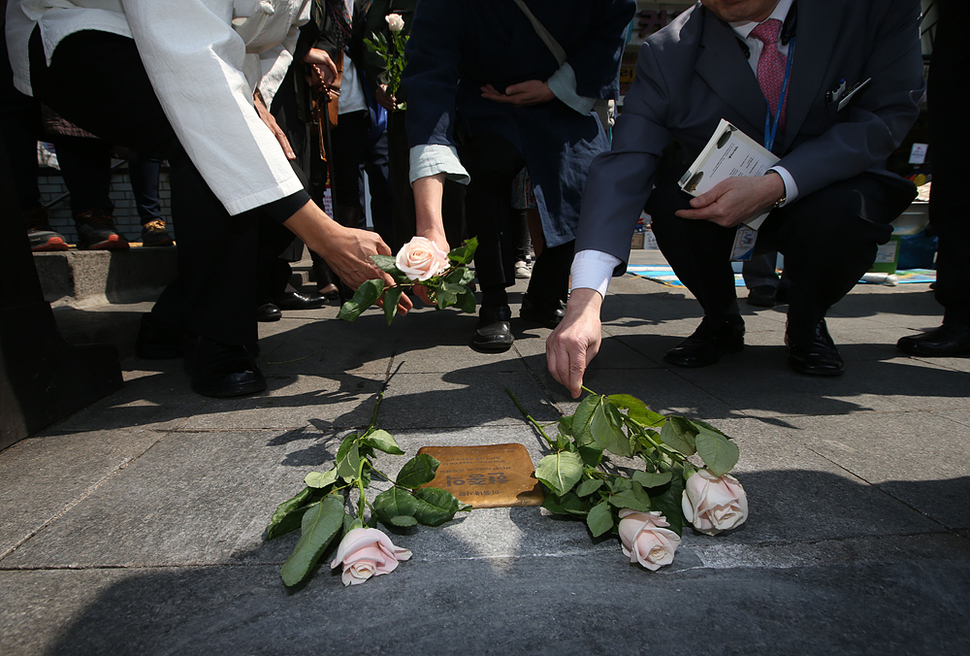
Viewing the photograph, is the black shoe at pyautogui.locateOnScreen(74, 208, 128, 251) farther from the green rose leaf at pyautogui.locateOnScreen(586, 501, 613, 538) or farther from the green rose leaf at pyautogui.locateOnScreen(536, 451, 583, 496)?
the green rose leaf at pyautogui.locateOnScreen(586, 501, 613, 538)

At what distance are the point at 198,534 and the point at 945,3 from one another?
3504 millimetres

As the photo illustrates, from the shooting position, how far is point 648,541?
84 centimetres

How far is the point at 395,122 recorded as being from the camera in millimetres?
2832

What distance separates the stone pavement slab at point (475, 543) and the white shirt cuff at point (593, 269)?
44 cm

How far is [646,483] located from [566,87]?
6.43 feet

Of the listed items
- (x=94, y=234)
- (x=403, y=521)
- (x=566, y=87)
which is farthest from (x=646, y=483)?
(x=94, y=234)

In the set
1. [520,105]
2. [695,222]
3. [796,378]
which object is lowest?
[796,378]

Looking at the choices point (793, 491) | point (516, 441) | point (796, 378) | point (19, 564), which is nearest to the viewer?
point (19, 564)

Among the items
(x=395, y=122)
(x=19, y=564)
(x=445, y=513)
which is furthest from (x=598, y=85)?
(x=19, y=564)

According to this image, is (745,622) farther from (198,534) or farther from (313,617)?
(198,534)

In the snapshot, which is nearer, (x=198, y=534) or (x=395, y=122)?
(x=198, y=534)

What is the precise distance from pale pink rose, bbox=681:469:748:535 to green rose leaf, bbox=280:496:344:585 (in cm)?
62

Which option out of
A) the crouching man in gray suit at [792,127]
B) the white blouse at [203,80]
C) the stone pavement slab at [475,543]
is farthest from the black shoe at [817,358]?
the white blouse at [203,80]

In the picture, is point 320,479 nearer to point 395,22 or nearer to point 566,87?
point 566,87
